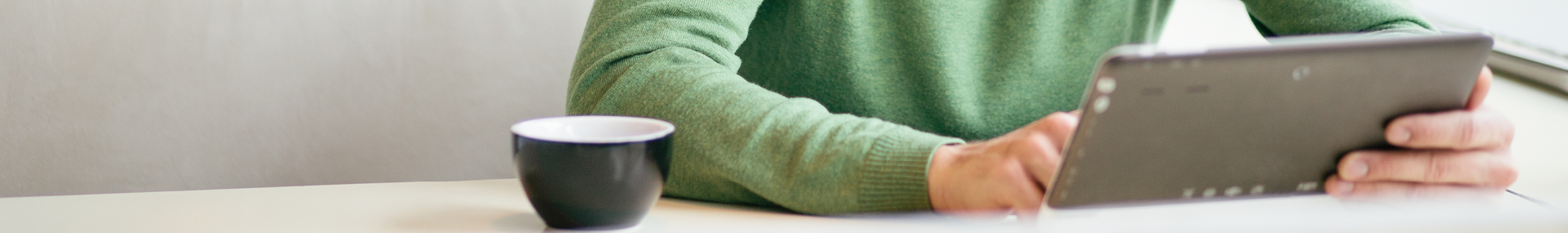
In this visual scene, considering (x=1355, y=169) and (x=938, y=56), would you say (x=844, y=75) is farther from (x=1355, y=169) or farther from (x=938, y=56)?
(x=1355, y=169)

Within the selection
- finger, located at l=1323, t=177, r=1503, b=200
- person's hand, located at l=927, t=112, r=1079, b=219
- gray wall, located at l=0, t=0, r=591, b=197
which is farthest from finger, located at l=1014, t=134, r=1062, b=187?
gray wall, located at l=0, t=0, r=591, b=197

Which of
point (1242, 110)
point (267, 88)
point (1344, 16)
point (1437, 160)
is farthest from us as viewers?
point (267, 88)

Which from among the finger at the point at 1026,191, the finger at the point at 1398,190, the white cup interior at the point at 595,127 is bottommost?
the finger at the point at 1398,190

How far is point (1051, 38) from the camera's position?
100 cm

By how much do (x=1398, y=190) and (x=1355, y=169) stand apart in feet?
0.24

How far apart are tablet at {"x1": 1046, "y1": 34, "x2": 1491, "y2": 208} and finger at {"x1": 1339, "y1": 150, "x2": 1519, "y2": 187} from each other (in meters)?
0.01

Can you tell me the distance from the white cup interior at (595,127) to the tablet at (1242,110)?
210 mm

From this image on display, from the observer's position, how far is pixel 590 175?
17.8 inches

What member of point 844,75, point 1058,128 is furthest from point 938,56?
point 1058,128

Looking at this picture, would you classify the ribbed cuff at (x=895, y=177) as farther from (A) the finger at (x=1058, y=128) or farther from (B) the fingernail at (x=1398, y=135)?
(B) the fingernail at (x=1398, y=135)

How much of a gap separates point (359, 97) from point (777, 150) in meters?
0.73

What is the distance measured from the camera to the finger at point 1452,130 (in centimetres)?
45

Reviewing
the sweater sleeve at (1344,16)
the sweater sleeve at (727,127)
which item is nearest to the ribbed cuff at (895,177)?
the sweater sleeve at (727,127)

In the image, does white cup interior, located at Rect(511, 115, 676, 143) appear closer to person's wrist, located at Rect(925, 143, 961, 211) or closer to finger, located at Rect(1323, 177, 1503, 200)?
person's wrist, located at Rect(925, 143, 961, 211)
